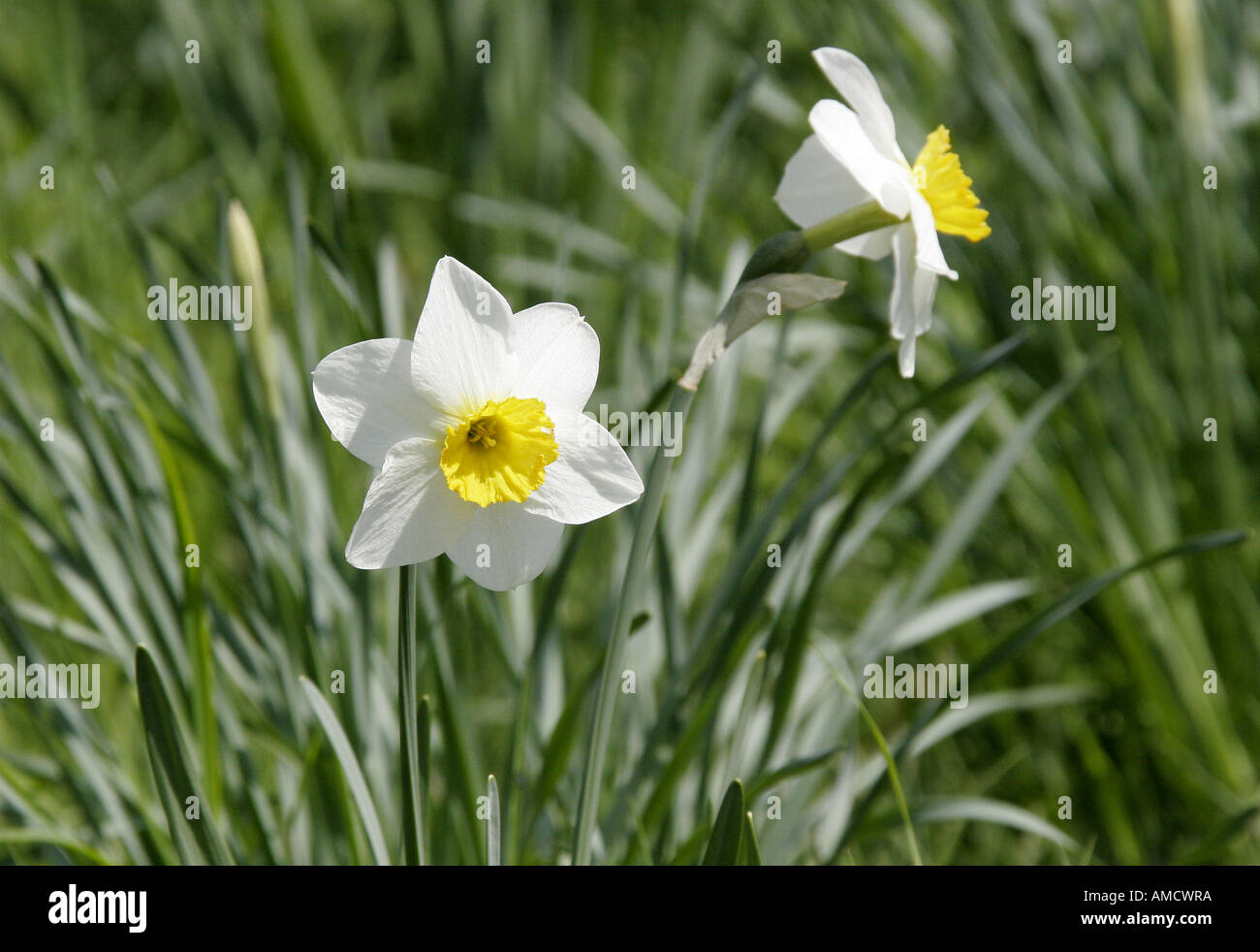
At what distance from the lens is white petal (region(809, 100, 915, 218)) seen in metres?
0.68

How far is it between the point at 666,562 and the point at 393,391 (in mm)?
568

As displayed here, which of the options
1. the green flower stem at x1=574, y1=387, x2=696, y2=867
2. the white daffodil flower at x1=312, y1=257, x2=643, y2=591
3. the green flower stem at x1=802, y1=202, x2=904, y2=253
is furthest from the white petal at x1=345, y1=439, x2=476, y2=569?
the green flower stem at x1=802, y1=202, x2=904, y2=253

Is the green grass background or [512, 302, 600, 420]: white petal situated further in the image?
the green grass background

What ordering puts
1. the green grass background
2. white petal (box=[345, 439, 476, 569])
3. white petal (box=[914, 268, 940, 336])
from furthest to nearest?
the green grass background, white petal (box=[914, 268, 940, 336]), white petal (box=[345, 439, 476, 569])

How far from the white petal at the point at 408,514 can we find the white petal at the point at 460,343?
4 centimetres

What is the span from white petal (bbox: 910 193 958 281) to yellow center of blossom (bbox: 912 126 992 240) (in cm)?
3

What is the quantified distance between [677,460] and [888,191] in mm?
847

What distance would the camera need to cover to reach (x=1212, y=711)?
4.90 ft

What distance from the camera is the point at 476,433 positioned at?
674mm

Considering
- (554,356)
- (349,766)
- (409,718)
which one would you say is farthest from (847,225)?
(349,766)

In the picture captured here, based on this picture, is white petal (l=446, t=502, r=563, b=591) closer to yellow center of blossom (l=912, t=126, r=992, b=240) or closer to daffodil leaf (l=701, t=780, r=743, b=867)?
daffodil leaf (l=701, t=780, r=743, b=867)

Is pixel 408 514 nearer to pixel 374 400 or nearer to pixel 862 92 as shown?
pixel 374 400

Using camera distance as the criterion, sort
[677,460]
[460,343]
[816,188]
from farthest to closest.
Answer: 1. [677,460]
2. [816,188]
3. [460,343]

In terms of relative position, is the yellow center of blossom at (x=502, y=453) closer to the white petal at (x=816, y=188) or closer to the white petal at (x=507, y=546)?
the white petal at (x=507, y=546)
